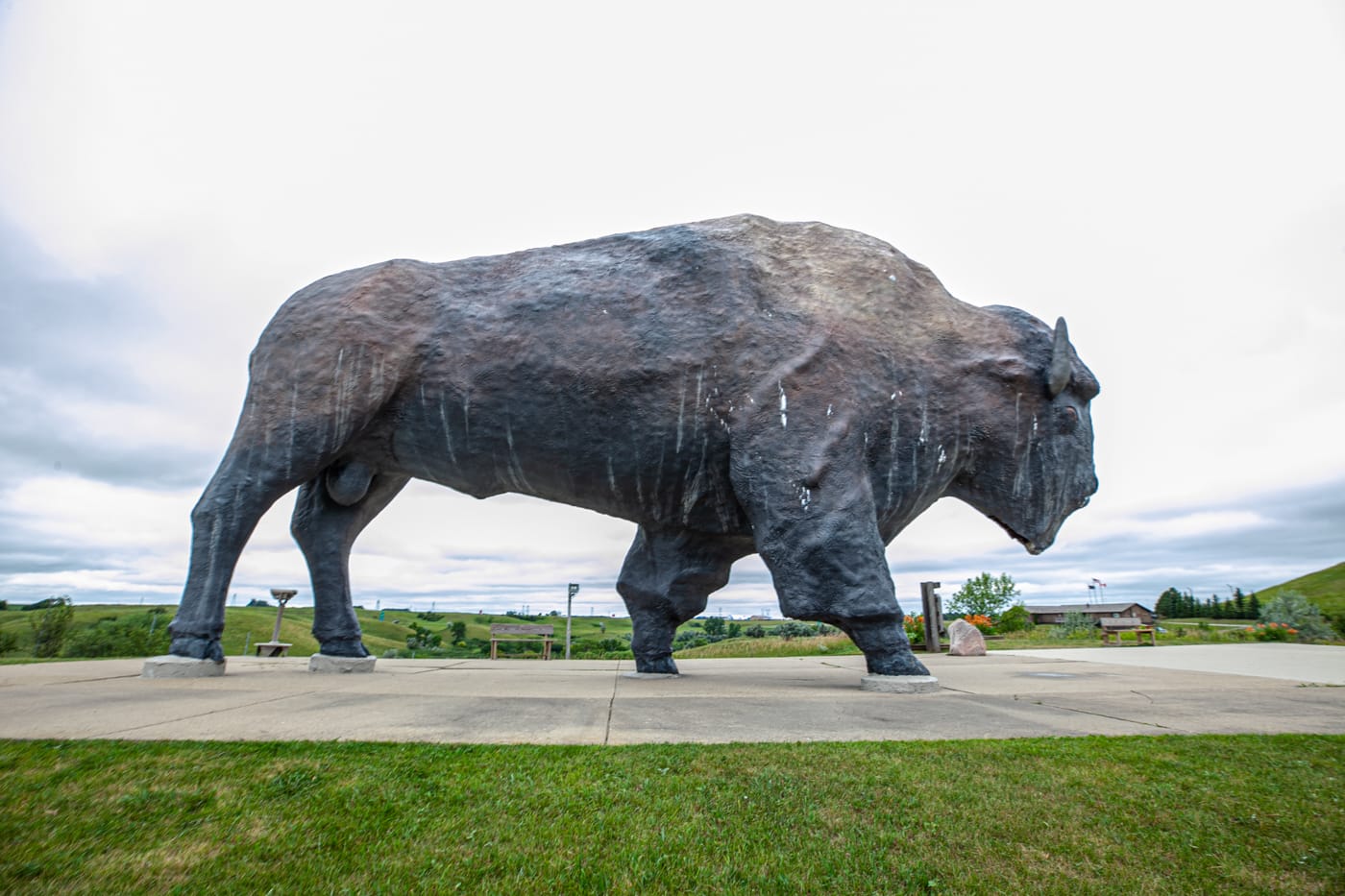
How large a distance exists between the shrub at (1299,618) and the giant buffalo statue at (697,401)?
14.0 meters

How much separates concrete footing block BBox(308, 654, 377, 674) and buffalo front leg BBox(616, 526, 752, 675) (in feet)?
8.33

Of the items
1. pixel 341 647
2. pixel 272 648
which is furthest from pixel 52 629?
pixel 341 647

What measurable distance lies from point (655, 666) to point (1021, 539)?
3.59 meters

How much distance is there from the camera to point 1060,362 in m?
6.06

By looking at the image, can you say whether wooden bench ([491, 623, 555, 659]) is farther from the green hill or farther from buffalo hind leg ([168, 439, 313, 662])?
the green hill

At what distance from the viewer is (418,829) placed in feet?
7.01

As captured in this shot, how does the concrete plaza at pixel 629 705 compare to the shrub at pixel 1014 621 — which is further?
the shrub at pixel 1014 621

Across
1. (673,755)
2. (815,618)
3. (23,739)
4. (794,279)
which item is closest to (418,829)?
(673,755)

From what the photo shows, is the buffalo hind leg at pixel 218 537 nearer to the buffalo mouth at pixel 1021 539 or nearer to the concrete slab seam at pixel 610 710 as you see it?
the concrete slab seam at pixel 610 710

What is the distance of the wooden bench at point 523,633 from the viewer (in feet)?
37.5

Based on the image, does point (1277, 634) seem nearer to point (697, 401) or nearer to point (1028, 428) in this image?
point (1028, 428)

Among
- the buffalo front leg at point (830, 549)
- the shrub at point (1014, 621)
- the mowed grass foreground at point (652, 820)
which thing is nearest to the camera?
the mowed grass foreground at point (652, 820)

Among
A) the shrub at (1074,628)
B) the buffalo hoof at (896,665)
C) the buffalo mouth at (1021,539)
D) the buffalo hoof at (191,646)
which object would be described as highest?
the buffalo mouth at (1021,539)

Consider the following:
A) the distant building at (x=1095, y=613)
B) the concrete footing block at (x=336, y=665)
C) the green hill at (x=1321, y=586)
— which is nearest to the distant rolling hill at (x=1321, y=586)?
the green hill at (x=1321, y=586)
